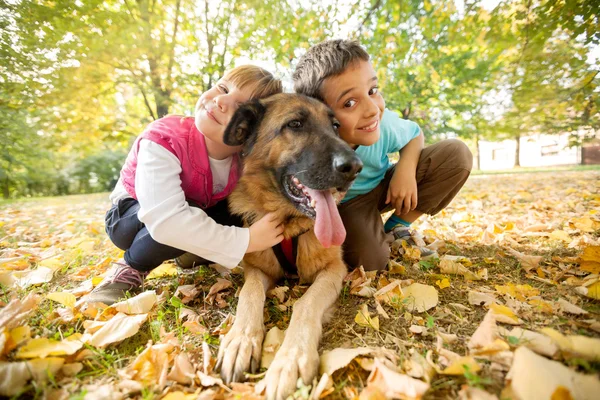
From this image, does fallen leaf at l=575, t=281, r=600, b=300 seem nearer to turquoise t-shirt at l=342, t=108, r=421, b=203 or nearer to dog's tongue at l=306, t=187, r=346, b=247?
dog's tongue at l=306, t=187, r=346, b=247

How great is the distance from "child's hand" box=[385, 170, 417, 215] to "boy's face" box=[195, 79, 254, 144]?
1622 millimetres

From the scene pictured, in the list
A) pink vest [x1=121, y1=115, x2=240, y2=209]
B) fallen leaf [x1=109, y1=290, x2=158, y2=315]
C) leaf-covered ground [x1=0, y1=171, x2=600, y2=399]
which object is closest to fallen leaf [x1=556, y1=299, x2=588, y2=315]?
leaf-covered ground [x1=0, y1=171, x2=600, y2=399]

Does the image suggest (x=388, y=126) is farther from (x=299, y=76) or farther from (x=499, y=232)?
(x=499, y=232)

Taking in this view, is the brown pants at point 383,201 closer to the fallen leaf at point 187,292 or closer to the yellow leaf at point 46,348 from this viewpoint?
the fallen leaf at point 187,292

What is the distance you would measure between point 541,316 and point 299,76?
260 cm

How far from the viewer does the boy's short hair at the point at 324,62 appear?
2602 mm

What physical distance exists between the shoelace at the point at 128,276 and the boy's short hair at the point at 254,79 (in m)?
1.73

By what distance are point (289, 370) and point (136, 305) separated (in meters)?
1.19

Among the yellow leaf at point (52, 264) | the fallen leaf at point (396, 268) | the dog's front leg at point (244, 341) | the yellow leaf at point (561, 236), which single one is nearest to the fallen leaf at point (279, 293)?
the dog's front leg at point (244, 341)

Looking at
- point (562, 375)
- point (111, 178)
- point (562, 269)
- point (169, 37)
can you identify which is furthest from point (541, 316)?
point (111, 178)

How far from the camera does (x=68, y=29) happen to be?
5070 mm

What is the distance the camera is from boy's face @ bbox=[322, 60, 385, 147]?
8.46 ft

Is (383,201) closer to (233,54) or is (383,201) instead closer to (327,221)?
(327,221)

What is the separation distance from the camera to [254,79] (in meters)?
2.65
